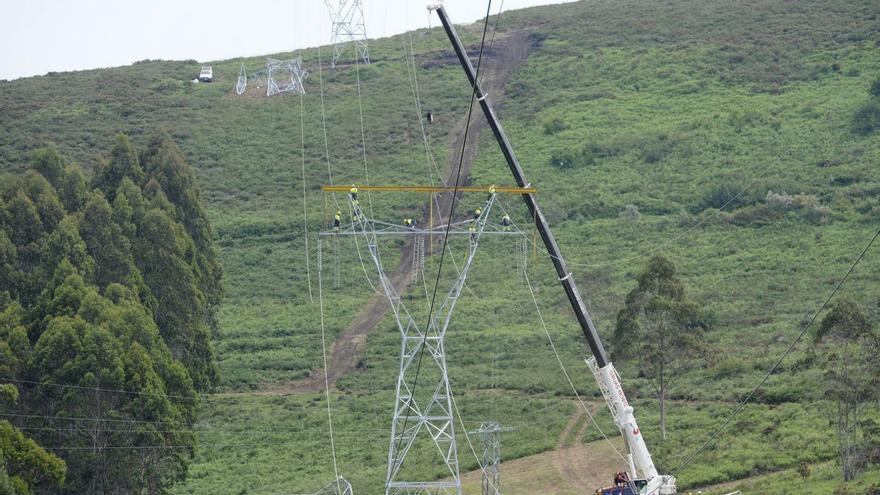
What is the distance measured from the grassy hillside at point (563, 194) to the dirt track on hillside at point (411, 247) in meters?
0.95

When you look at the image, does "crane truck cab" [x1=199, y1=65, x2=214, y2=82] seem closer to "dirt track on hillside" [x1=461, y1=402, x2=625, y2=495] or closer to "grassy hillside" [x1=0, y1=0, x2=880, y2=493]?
"grassy hillside" [x1=0, y1=0, x2=880, y2=493]

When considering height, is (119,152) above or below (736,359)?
above

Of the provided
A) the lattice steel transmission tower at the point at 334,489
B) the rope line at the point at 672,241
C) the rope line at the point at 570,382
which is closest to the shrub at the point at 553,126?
the rope line at the point at 672,241

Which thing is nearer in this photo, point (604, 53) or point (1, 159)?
point (1, 159)

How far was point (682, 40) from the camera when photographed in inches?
5138

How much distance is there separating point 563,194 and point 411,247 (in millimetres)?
10527

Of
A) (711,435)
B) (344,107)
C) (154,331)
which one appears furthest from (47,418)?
(344,107)

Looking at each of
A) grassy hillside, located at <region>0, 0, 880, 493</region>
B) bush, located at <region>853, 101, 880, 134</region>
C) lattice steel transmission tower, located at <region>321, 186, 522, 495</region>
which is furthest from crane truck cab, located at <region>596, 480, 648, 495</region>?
bush, located at <region>853, 101, 880, 134</region>

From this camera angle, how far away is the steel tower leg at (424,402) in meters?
47.6

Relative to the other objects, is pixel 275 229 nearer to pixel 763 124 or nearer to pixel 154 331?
pixel 763 124

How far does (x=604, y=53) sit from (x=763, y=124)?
26.6 meters

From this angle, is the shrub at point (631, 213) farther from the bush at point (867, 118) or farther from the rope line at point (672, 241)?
the bush at point (867, 118)

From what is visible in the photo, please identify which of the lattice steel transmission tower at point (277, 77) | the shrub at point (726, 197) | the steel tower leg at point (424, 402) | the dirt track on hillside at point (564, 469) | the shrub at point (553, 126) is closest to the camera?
the steel tower leg at point (424, 402)

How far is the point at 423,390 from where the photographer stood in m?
75.2
